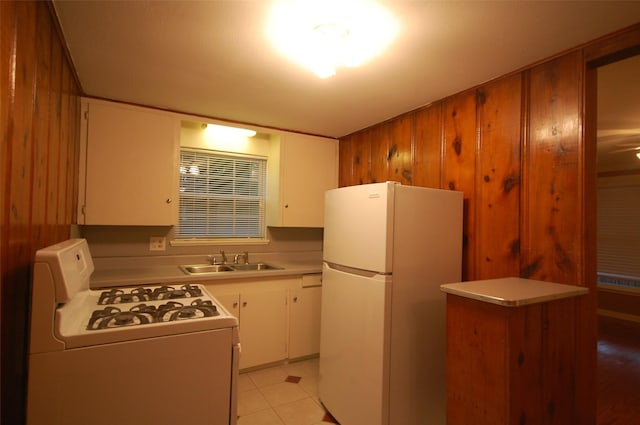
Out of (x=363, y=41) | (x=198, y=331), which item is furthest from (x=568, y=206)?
(x=198, y=331)

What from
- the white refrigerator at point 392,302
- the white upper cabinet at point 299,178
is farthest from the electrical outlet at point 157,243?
the white refrigerator at point 392,302

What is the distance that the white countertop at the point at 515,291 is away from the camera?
137cm

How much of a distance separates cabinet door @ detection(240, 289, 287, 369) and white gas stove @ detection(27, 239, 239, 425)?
1331mm

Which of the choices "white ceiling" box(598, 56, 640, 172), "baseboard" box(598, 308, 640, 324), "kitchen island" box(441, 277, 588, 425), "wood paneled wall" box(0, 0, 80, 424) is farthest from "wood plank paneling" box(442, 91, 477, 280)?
"baseboard" box(598, 308, 640, 324)

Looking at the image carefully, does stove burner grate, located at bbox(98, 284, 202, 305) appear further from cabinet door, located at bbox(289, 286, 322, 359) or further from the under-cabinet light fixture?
the under-cabinet light fixture

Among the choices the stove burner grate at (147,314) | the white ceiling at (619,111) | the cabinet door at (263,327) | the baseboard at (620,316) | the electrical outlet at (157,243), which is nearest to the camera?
the stove burner grate at (147,314)

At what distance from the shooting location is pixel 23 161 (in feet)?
3.71

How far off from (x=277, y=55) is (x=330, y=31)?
1.31ft

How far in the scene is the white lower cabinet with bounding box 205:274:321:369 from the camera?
8.96ft

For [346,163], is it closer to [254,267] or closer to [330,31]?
[254,267]

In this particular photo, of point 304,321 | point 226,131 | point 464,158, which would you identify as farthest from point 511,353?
point 226,131

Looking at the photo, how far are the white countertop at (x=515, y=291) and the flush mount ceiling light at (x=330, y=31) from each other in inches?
49.4

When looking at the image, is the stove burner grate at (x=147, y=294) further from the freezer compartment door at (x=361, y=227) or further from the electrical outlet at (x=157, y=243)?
the electrical outlet at (x=157, y=243)

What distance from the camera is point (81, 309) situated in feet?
4.62
